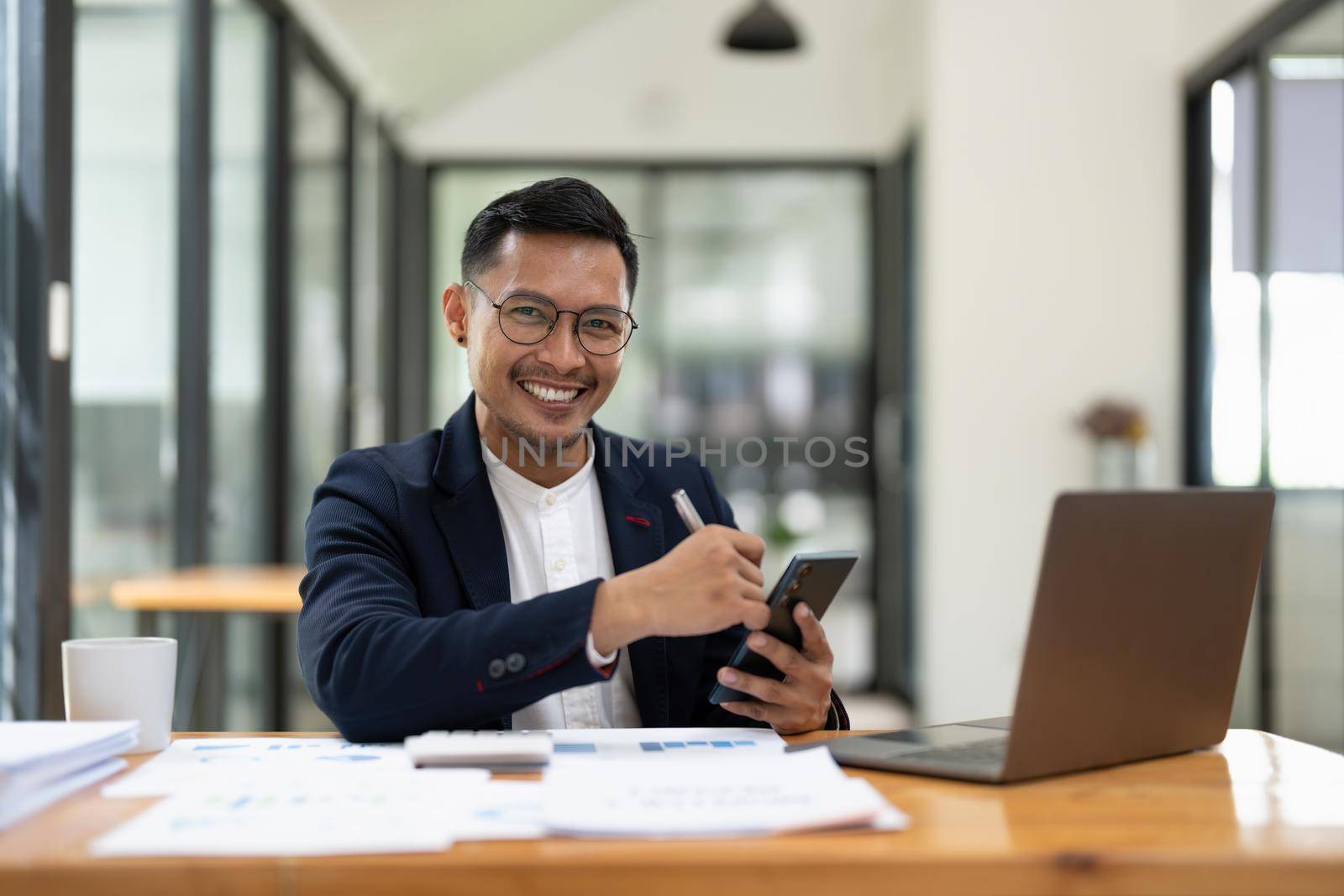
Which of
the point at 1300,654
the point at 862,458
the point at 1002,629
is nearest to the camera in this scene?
the point at 1300,654

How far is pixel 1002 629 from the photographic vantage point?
4.81m

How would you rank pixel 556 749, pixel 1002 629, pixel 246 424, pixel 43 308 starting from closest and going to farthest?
pixel 556 749
pixel 43 308
pixel 246 424
pixel 1002 629

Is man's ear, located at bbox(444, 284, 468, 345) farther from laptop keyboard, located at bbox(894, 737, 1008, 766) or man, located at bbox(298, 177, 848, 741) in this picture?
laptop keyboard, located at bbox(894, 737, 1008, 766)

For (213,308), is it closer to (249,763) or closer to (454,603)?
(454,603)

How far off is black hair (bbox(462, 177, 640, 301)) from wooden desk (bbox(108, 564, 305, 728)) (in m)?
1.25

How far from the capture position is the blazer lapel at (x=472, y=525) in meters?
1.54

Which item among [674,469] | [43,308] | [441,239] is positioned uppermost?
[441,239]

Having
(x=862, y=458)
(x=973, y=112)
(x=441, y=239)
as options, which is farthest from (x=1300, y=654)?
(x=441, y=239)

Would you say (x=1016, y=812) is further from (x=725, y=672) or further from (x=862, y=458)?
(x=862, y=458)

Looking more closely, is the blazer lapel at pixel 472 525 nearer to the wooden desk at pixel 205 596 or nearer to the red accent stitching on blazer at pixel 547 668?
the red accent stitching on blazer at pixel 547 668

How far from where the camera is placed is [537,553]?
1694 mm

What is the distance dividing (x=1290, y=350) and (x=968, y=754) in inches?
118

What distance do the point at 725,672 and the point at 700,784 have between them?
376mm

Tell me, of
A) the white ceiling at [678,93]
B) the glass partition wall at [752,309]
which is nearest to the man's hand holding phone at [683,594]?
the glass partition wall at [752,309]
